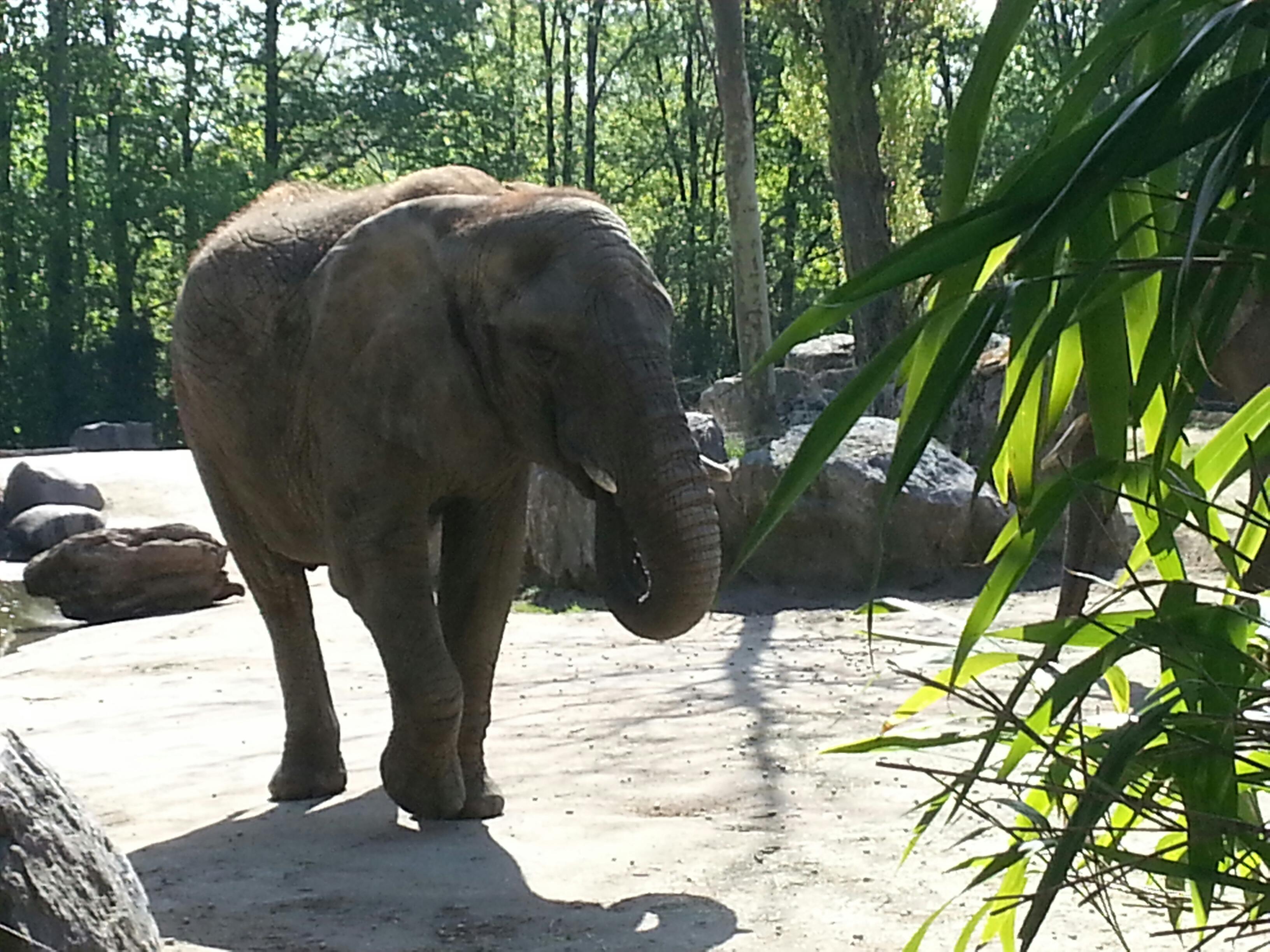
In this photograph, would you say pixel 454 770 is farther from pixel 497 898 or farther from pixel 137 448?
pixel 137 448

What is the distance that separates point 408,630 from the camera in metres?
5.41

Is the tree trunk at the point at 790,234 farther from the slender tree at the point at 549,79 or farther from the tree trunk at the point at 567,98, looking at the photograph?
the slender tree at the point at 549,79

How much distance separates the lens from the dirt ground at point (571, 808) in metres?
4.43

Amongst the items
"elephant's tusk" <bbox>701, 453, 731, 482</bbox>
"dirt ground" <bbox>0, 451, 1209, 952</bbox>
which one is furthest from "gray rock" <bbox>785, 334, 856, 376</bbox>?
→ "elephant's tusk" <bbox>701, 453, 731, 482</bbox>

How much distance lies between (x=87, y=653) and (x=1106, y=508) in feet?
32.8

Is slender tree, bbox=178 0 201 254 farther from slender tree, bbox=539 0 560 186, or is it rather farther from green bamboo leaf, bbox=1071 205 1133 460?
green bamboo leaf, bbox=1071 205 1133 460

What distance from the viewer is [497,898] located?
15.5ft

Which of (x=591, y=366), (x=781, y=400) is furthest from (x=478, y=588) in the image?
(x=781, y=400)

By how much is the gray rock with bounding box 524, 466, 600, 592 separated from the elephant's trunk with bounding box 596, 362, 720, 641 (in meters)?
7.03

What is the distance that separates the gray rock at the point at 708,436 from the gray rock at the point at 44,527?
7662 millimetres

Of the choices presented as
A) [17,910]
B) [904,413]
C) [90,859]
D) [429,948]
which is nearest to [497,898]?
[429,948]

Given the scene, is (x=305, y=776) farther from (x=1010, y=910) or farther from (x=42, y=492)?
(x=42, y=492)

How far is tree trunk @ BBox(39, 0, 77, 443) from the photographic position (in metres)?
35.3

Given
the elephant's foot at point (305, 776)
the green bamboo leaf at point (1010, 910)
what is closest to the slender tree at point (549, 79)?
the elephant's foot at point (305, 776)
